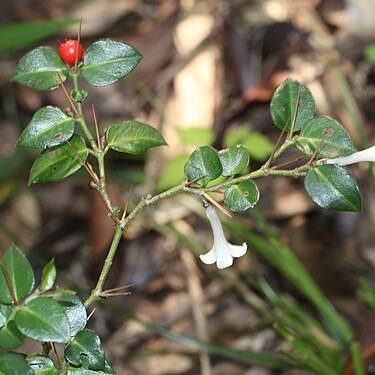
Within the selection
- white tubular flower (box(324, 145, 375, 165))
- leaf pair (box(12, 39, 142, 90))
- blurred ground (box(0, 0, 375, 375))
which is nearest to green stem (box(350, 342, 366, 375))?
blurred ground (box(0, 0, 375, 375))

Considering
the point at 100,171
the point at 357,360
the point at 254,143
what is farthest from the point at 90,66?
the point at 254,143

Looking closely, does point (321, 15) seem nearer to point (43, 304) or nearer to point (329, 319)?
point (329, 319)

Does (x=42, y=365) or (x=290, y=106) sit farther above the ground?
(x=290, y=106)

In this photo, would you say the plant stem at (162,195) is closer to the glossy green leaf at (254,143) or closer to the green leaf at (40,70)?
the green leaf at (40,70)

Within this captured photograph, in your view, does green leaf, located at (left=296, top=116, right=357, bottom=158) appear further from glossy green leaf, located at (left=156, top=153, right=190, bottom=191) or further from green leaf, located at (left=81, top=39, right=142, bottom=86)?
glossy green leaf, located at (left=156, top=153, right=190, bottom=191)

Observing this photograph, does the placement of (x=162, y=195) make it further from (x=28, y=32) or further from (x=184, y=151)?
(x=184, y=151)

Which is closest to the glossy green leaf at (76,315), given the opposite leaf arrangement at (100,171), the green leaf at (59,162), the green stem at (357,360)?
the opposite leaf arrangement at (100,171)

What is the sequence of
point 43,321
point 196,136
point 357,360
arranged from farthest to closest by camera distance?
1. point 196,136
2. point 357,360
3. point 43,321

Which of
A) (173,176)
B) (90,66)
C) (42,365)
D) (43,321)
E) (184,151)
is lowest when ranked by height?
(184,151)
